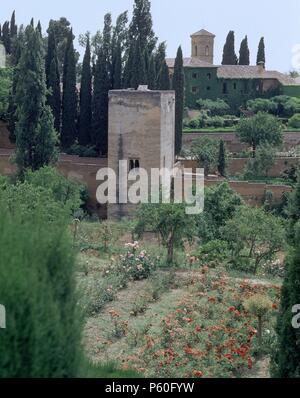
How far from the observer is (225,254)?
56.2 ft

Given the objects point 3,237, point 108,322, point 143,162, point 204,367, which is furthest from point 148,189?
point 3,237

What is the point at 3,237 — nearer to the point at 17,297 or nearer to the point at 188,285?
the point at 17,297

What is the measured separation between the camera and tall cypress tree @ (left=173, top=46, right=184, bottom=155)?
35.2 meters

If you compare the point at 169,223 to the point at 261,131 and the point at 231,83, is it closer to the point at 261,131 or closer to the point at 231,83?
the point at 261,131

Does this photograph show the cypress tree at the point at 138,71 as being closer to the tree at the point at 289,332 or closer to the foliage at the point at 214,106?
the foliage at the point at 214,106

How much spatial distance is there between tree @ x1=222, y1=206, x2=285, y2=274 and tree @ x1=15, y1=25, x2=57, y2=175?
10.4 m

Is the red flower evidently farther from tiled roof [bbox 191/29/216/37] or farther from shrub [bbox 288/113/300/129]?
tiled roof [bbox 191/29/216/37]

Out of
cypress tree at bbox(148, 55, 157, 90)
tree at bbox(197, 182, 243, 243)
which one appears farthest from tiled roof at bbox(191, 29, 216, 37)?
tree at bbox(197, 182, 243, 243)

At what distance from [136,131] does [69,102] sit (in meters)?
7.72

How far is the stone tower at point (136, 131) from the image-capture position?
25688 millimetres

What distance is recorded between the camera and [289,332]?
8547 millimetres

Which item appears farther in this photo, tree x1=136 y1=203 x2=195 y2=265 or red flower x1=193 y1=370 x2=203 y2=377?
tree x1=136 y1=203 x2=195 y2=265

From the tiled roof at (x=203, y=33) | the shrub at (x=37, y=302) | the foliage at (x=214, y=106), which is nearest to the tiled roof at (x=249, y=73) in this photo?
the foliage at (x=214, y=106)

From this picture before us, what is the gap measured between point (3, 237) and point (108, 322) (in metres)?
6.36
